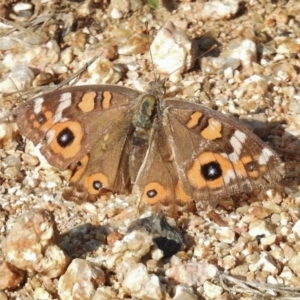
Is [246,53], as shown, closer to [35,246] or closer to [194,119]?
[194,119]

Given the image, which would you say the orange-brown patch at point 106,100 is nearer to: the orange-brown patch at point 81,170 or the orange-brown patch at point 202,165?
the orange-brown patch at point 81,170

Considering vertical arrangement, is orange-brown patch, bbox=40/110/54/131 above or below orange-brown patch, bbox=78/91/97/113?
below

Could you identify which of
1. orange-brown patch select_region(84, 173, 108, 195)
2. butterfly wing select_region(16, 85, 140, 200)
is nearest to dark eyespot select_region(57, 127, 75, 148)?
butterfly wing select_region(16, 85, 140, 200)

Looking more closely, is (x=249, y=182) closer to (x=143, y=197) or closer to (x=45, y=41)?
(x=143, y=197)

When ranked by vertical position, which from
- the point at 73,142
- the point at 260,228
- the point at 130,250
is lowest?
the point at 260,228

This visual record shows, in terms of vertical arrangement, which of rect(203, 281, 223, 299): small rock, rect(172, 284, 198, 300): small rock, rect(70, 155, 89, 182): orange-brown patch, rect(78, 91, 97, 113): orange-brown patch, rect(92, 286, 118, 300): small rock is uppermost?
rect(78, 91, 97, 113): orange-brown patch

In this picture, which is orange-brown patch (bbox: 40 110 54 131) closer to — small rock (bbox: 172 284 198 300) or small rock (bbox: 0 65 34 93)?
small rock (bbox: 0 65 34 93)

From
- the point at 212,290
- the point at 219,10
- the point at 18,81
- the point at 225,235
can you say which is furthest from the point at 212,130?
the point at 219,10

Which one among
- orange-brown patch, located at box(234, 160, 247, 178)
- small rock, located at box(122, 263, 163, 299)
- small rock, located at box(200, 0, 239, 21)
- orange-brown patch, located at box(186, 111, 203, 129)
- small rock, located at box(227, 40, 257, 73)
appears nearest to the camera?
small rock, located at box(122, 263, 163, 299)
